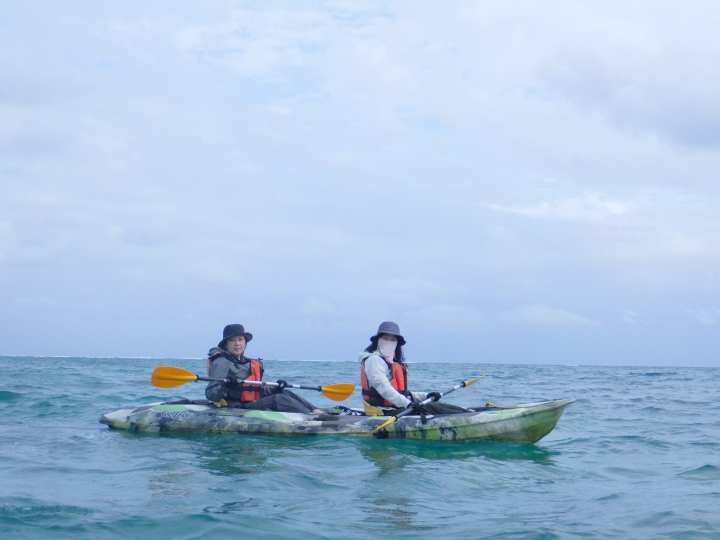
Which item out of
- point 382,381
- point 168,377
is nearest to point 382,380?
point 382,381

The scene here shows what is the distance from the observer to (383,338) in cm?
841

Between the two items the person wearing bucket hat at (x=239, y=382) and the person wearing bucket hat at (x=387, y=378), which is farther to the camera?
the person wearing bucket hat at (x=239, y=382)

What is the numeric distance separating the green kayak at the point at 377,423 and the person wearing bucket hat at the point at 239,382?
27cm

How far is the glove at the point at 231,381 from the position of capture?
8806 mm

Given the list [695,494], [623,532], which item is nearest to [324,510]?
[623,532]

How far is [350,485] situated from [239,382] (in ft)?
10.7


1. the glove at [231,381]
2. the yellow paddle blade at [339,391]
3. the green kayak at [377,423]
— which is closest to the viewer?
the green kayak at [377,423]

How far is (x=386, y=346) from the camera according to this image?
8.42m

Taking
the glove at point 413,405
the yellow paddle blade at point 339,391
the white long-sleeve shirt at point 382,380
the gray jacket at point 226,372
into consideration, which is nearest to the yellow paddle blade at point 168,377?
the gray jacket at point 226,372

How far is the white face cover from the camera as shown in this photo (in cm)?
841

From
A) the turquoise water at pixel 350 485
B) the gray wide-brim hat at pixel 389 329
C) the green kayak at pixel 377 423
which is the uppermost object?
the gray wide-brim hat at pixel 389 329

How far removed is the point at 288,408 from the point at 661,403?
384 inches

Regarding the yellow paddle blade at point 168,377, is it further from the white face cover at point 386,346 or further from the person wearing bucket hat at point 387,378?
the white face cover at point 386,346

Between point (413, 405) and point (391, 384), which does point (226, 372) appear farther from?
point (413, 405)
